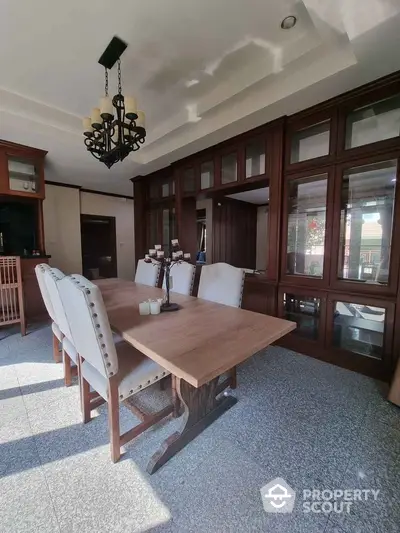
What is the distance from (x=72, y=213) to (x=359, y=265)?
214 inches

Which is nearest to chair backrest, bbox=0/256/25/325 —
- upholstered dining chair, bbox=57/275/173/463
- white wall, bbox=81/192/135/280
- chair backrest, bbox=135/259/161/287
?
chair backrest, bbox=135/259/161/287

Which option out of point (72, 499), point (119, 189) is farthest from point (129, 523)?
point (119, 189)

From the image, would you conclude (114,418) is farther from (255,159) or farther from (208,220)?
(208,220)

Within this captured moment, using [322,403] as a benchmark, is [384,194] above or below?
above

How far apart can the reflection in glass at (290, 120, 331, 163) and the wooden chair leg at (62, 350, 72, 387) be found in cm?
286

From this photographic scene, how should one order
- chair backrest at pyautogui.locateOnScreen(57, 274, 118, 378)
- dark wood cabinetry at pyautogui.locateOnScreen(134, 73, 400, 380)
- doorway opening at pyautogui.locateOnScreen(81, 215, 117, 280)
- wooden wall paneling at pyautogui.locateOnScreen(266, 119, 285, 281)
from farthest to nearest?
doorway opening at pyautogui.locateOnScreen(81, 215, 117, 280)
wooden wall paneling at pyautogui.locateOnScreen(266, 119, 285, 281)
dark wood cabinetry at pyautogui.locateOnScreen(134, 73, 400, 380)
chair backrest at pyautogui.locateOnScreen(57, 274, 118, 378)

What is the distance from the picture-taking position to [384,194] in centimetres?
213

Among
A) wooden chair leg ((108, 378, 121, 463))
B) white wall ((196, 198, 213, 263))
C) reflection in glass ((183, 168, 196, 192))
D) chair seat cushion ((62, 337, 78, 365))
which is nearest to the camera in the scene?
wooden chair leg ((108, 378, 121, 463))

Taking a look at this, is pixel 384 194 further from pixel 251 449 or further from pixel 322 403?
pixel 251 449

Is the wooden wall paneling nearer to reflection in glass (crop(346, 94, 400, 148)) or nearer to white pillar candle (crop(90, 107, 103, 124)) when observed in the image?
reflection in glass (crop(346, 94, 400, 148))

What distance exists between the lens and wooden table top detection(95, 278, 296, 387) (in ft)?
3.26

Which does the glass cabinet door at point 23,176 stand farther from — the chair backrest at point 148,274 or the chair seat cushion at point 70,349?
the chair seat cushion at point 70,349

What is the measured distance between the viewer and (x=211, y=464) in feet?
4.23

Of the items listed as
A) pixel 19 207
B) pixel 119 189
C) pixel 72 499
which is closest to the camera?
pixel 72 499
